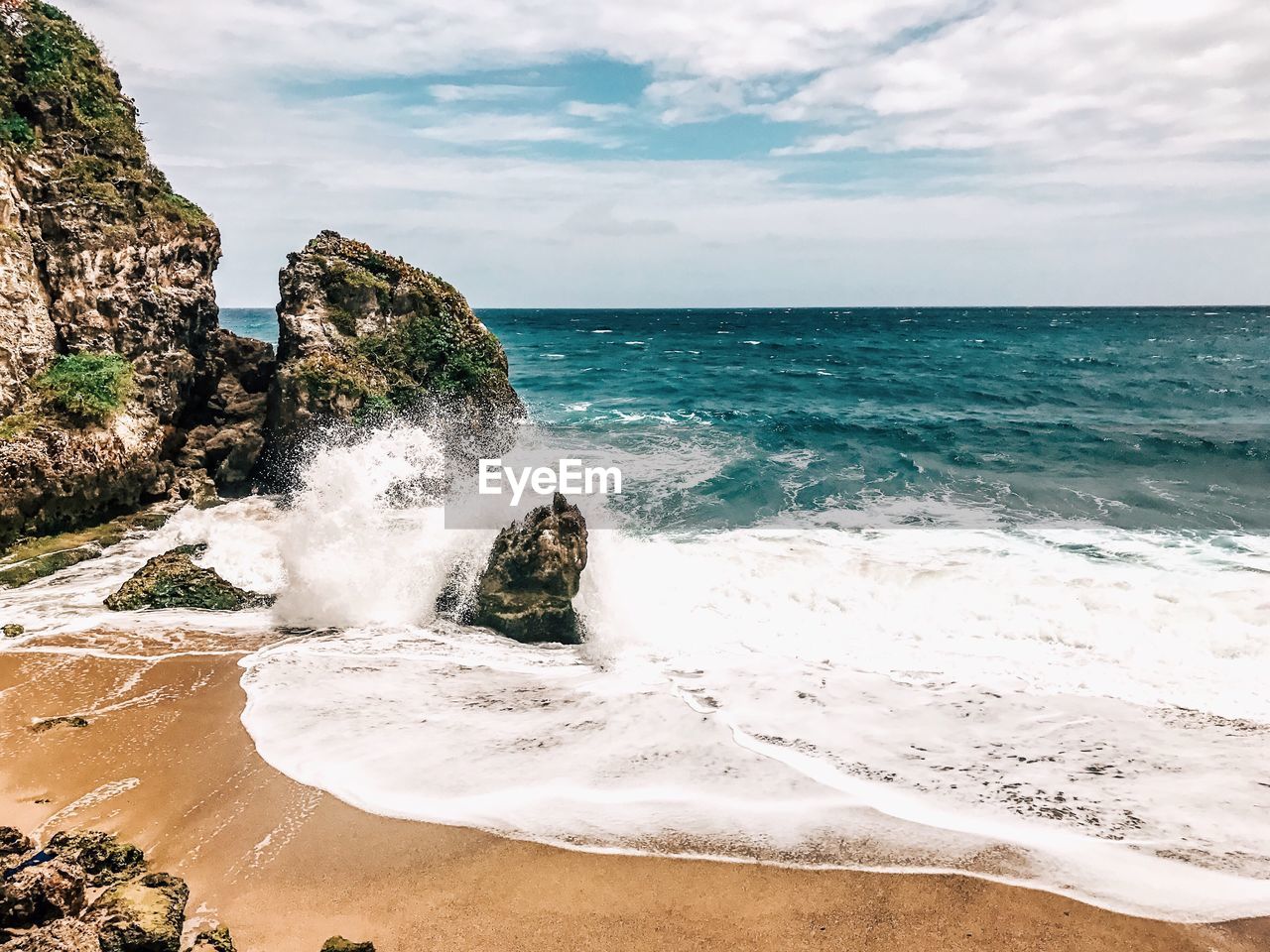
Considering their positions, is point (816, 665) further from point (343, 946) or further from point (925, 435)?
→ point (925, 435)

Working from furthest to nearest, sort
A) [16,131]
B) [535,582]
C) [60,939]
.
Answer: [16,131] < [535,582] < [60,939]

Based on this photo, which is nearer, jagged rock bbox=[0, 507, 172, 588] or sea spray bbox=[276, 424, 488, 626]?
sea spray bbox=[276, 424, 488, 626]

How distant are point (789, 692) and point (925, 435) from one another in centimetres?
1663

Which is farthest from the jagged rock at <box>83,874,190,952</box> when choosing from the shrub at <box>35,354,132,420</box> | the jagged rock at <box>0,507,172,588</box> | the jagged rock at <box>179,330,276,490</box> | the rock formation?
the jagged rock at <box>179,330,276,490</box>

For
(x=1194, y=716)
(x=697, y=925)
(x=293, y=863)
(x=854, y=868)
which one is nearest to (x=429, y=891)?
(x=293, y=863)

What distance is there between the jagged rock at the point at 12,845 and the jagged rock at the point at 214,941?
1.49 metres

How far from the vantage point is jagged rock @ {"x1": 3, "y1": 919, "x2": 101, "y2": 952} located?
3.87 metres

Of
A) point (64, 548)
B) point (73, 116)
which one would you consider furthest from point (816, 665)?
point (73, 116)

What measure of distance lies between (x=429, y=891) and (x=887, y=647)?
615 centimetres

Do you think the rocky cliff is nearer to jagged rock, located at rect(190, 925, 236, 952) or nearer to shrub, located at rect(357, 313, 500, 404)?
shrub, located at rect(357, 313, 500, 404)

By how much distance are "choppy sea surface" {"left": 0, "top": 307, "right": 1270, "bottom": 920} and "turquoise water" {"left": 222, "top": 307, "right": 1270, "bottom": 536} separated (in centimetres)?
19

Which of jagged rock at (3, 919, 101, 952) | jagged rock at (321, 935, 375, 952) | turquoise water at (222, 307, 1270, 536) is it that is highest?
turquoise water at (222, 307, 1270, 536)

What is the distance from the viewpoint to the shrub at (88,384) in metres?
11.8

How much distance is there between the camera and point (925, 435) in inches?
892
